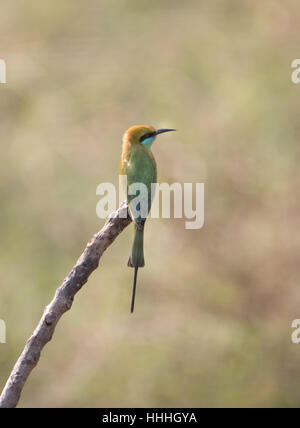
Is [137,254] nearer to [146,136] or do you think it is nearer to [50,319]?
[146,136]

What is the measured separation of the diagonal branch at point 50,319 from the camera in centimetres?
192

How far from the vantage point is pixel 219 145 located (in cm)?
631

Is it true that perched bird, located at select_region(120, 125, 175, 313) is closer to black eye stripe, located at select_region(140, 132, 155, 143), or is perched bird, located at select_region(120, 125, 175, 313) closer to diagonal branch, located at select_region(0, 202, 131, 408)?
black eye stripe, located at select_region(140, 132, 155, 143)

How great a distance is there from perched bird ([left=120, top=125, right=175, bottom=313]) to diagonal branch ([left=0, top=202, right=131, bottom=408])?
33 cm

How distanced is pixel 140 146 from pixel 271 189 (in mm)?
3292

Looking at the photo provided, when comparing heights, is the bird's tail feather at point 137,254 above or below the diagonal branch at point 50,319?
above

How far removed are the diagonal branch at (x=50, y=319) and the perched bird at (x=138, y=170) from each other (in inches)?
13.0

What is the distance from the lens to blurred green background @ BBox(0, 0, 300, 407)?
504cm

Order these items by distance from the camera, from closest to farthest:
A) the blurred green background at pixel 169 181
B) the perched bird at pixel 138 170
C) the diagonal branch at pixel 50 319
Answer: the diagonal branch at pixel 50 319
the perched bird at pixel 138 170
the blurred green background at pixel 169 181

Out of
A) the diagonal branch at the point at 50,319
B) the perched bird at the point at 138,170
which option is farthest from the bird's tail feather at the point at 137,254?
the diagonal branch at the point at 50,319

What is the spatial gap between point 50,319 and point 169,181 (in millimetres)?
3807

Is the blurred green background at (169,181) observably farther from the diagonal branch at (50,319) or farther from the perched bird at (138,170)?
the diagonal branch at (50,319)

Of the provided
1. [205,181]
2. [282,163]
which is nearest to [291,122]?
[282,163]

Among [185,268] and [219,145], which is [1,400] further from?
[219,145]
